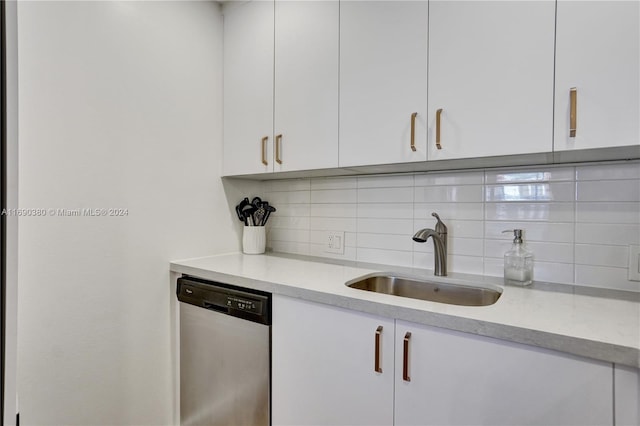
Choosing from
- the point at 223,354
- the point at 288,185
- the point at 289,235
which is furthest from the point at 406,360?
the point at 288,185

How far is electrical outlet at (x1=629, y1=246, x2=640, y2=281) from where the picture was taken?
1.11 metres

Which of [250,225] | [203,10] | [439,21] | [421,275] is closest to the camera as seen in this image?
[439,21]

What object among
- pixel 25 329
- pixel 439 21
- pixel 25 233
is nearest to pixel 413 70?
pixel 439 21

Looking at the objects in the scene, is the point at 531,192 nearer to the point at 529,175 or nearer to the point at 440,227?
the point at 529,175

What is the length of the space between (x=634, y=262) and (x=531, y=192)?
0.38 m

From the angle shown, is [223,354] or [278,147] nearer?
[223,354]

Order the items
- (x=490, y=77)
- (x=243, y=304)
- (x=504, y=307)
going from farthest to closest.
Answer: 1. (x=243, y=304)
2. (x=490, y=77)
3. (x=504, y=307)

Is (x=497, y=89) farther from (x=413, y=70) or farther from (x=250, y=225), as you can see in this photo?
(x=250, y=225)

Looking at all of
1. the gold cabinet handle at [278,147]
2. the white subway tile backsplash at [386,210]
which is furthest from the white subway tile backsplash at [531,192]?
the gold cabinet handle at [278,147]

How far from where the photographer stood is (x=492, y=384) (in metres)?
0.85

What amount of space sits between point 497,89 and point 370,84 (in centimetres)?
46

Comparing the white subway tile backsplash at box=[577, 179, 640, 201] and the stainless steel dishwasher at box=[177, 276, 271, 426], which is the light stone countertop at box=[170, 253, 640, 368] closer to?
the stainless steel dishwasher at box=[177, 276, 271, 426]

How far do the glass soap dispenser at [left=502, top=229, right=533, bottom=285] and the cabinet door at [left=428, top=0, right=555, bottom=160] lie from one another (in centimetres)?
39

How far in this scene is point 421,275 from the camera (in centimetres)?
142
